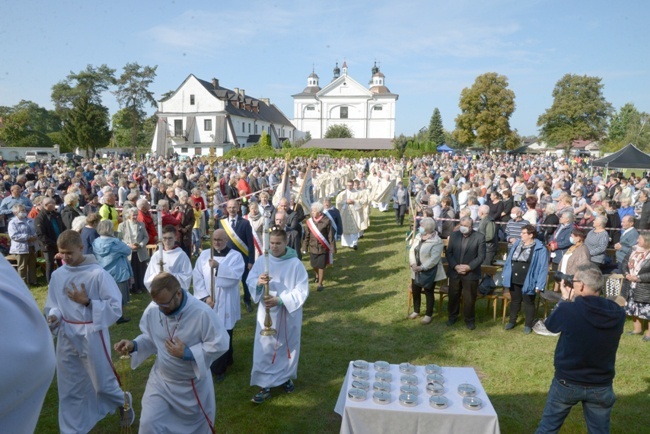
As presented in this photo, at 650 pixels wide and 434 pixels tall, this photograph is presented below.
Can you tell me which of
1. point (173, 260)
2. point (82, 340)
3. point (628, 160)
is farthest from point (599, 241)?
point (628, 160)

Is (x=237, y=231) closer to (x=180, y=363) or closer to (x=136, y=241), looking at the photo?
(x=136, y=241)

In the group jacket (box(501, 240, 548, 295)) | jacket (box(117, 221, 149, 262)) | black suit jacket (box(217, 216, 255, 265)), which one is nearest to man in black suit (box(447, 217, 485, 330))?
jacket (box(501, 240, 548, 295))

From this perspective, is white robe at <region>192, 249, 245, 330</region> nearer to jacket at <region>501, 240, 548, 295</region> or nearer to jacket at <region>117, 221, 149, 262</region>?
jacket at <region>117, 221, 149, 262</region>

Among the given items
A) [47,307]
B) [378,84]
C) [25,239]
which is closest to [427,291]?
[47,307]

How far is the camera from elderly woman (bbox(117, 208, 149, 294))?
938cm

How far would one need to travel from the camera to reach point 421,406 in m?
3.81

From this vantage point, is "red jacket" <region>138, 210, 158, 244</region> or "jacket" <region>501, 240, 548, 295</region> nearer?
"jacket" <region>501, 240, 548, 295</region>

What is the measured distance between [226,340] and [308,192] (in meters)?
9.39

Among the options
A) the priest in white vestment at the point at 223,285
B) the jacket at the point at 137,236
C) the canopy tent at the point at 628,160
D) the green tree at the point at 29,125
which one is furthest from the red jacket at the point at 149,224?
the green tree at the point at 29,125

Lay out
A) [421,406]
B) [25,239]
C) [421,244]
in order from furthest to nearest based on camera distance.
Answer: [25,239] → [421,244] → [421,406]

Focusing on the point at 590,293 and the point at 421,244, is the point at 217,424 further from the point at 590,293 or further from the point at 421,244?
the point at 421,244

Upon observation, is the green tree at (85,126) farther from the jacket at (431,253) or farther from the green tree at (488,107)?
the jacket at (431,253)

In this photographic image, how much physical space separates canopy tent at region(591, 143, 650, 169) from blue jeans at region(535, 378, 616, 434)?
22036 mm

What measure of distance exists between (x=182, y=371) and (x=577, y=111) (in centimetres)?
6288
